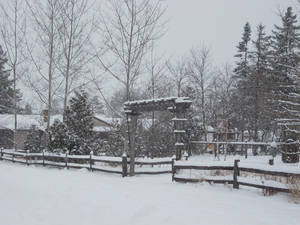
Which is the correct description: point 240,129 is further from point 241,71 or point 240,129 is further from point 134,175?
point 134,175

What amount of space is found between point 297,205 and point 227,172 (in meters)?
3.02

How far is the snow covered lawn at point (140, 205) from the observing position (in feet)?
17.8

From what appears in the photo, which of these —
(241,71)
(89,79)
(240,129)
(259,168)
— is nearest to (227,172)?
(259,168)

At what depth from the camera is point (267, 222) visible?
5.17m

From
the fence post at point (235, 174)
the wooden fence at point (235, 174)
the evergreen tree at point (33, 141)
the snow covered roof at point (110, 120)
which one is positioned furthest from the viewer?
the evergreen tree at point (33, 141)

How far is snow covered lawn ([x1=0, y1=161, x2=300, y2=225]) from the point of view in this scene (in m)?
5.43

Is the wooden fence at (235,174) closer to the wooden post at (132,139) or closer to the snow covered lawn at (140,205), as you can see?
the snow covered lawn at (140,205)

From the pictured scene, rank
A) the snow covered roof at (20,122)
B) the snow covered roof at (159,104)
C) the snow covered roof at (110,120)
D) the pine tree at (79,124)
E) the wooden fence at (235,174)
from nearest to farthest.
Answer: the wooden fence at (235,174)
the snow covered roof at (159,104)
the pine tree at (79,124)
the snow covered roof at (110,120)
the snow covered roof at (20,122)

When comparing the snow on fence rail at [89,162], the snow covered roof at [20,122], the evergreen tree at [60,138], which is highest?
the snow covered roof at [20,122]

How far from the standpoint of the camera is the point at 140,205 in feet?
20.8

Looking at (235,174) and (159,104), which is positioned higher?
(159,104)

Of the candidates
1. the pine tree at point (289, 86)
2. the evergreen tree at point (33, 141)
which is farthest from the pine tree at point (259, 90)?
the evergreen tree at point (33, 141)

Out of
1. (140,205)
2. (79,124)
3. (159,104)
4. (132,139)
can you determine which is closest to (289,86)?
(159,104)

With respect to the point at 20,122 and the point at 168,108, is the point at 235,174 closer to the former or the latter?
the point at 168,108
